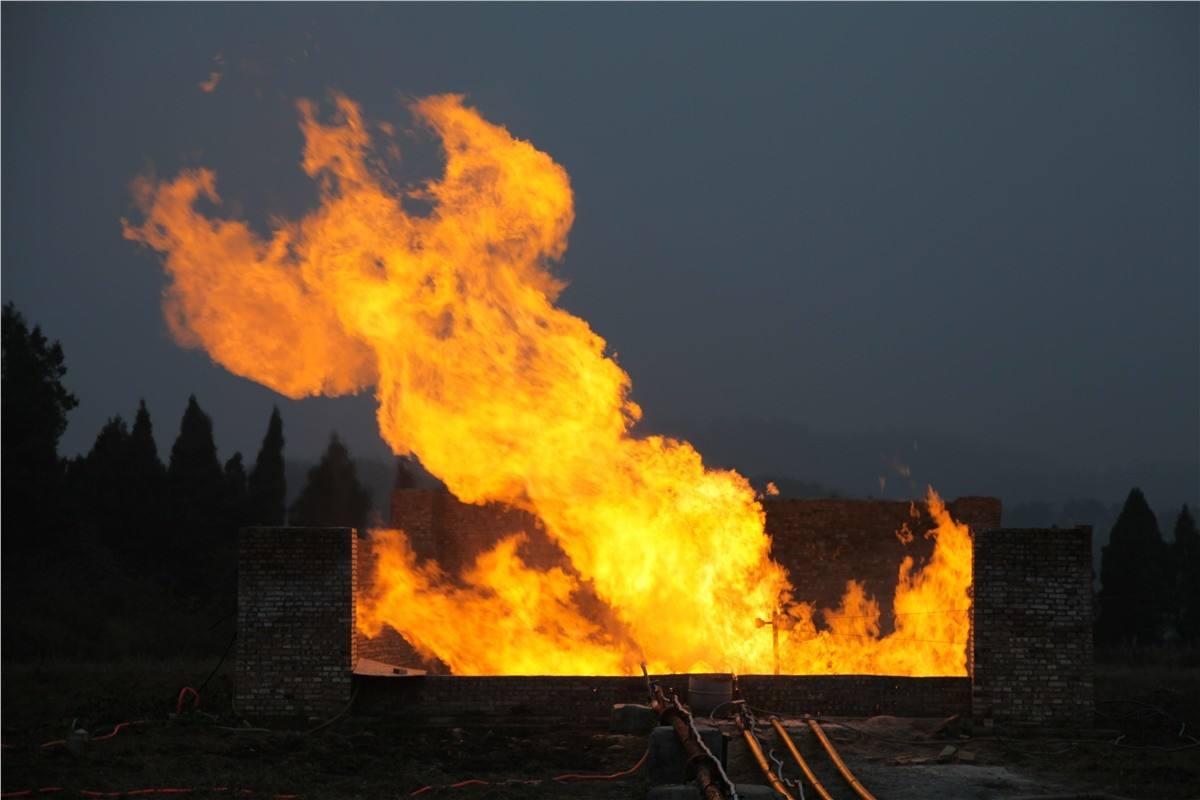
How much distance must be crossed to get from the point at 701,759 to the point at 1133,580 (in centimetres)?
3152

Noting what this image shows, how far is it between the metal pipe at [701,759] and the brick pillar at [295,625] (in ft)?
15.4

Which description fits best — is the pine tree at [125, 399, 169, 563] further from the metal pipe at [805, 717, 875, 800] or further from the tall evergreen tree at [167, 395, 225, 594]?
the metal pipe at [805, 717, 875, 800]

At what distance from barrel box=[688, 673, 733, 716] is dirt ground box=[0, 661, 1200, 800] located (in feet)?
3.34

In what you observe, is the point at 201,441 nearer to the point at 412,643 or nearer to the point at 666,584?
the point at 412,643

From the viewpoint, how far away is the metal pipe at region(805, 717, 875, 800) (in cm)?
1156

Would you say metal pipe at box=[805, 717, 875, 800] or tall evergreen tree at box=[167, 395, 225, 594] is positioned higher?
tall evergreen tree at box=[167, 395, 225, 594]


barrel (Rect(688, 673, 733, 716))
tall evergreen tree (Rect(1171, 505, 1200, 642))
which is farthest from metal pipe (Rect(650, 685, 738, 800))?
tall evergreen tree (Rect(1171, 505, 1200, 642))

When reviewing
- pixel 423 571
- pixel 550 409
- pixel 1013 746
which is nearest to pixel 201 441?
pixel 423 571

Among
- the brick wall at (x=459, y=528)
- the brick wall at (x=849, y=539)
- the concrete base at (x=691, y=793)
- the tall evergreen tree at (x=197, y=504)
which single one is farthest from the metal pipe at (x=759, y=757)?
the tall evergreen tree at (x=197, y=504)

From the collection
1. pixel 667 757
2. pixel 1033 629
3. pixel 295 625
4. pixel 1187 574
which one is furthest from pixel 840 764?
pixel 1187 574

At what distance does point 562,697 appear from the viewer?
16.4m

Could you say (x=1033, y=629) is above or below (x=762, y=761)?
above

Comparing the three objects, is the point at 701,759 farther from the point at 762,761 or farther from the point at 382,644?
the point at 382,644

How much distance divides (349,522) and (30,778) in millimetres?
44910
